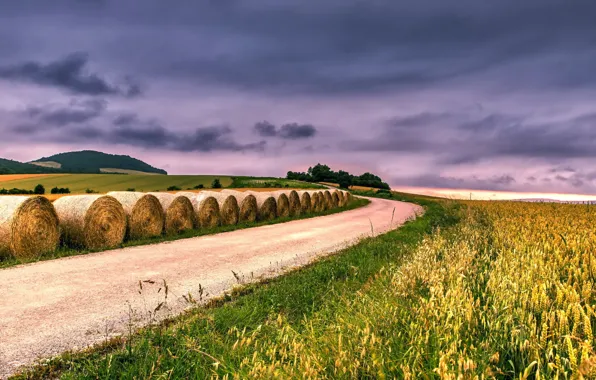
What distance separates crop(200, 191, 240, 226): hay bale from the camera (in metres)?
22.6

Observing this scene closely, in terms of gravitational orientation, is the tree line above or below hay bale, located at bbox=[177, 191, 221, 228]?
above

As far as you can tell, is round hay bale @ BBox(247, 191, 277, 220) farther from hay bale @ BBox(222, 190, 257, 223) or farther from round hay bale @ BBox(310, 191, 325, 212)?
round hay bale @ BBox(310, 191, 325, 212)

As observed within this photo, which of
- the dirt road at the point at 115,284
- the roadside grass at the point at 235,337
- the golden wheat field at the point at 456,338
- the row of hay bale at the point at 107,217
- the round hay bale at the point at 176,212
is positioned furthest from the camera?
the round hay bale at the point at 176,212

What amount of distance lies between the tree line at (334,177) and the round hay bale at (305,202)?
64.8m

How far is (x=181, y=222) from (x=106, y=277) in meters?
9.65

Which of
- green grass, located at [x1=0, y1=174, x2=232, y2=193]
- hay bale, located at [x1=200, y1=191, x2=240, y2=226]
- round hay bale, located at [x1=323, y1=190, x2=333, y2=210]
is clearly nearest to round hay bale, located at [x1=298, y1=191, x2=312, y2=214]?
round hay bale, located at [x1=323, y1=190, x2=333, y2=210]

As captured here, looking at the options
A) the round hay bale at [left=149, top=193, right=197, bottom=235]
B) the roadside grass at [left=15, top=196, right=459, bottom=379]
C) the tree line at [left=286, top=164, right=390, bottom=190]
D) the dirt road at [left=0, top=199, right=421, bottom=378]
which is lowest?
the dirt road at [left=0, top=199, right=421, bottom=378]

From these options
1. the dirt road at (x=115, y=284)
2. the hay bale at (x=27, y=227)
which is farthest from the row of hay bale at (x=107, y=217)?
the dirt road at (x=115, y=284)

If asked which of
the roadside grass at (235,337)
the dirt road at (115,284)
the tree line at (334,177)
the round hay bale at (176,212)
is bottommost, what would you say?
the dirt road at (115,284)

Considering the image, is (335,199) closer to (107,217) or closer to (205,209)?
(205,209)

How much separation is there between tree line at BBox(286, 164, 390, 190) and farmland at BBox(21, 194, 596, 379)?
3580 inches

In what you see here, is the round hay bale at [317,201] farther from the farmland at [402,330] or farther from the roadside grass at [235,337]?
the farmland at [402,330]

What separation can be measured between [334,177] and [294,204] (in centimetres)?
7127

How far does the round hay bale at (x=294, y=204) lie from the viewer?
3055 cm
